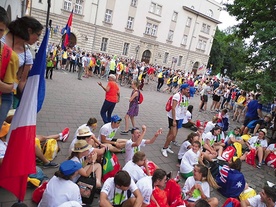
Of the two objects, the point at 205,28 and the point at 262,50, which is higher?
the point at 205,28

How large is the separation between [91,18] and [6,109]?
1238 inches

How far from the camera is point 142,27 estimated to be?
1423 inches

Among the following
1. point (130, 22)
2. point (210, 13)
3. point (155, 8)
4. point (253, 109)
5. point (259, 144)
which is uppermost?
point (210, 13)

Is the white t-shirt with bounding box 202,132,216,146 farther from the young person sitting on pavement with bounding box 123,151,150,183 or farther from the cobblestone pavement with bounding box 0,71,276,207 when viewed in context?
the young person sitting on pavement with bounding box 123,151,150,183

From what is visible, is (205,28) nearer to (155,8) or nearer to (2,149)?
(155,8)

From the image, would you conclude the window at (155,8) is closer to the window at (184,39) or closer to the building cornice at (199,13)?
the building cornice at (199,13)

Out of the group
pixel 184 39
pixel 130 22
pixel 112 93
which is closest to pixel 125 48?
pixel 130 22

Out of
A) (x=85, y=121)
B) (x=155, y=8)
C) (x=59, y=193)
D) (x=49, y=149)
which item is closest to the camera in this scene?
(x=59, y=193)

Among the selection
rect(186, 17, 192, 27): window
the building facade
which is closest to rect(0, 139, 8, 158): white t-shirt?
the building facade

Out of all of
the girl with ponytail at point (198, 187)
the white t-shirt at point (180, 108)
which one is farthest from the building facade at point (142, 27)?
the girl with ponytail at point (198, 187)

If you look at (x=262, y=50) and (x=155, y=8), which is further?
(x=155, y=8)

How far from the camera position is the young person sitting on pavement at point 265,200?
3859 mm

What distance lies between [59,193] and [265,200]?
133 inches

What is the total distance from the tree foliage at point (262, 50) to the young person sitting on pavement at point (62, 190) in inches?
273
